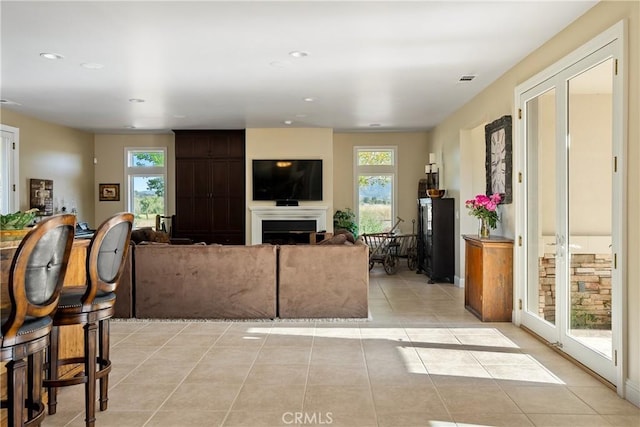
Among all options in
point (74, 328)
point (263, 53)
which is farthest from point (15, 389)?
A: point (263, 53)

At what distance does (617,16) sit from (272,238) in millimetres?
7023

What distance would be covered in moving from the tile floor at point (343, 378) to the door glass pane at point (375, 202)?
4.95m

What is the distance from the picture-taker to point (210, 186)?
9750 millimetres

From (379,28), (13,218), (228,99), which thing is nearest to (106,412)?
(13,218)

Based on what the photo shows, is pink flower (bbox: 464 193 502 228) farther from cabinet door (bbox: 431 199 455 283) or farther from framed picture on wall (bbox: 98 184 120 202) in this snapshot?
framed picture on wall (bbox: 98 184 120 202)

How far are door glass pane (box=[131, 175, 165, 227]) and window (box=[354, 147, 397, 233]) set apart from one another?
13.5 feet

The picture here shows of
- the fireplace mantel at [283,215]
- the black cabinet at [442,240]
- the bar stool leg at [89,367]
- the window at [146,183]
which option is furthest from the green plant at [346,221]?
the bar stool leg at [89,367]

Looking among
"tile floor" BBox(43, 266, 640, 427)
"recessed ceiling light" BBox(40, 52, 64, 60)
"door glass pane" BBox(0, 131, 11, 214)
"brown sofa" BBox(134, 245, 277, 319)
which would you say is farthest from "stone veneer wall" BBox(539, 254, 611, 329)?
"door glass pane" BBox(0, 131, 11, 214)

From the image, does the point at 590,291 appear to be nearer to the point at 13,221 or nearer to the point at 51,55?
the point at 13,221

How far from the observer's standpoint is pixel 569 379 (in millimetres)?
3508

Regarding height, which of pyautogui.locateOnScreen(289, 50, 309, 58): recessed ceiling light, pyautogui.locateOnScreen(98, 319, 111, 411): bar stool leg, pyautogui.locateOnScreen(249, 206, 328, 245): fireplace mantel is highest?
pyautogui.locateOnScreen(289, 50, 309, 58): recessed ceiling light

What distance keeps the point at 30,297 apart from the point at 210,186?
7.93 meters

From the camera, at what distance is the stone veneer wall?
3492mm

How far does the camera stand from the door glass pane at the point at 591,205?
3451mm
